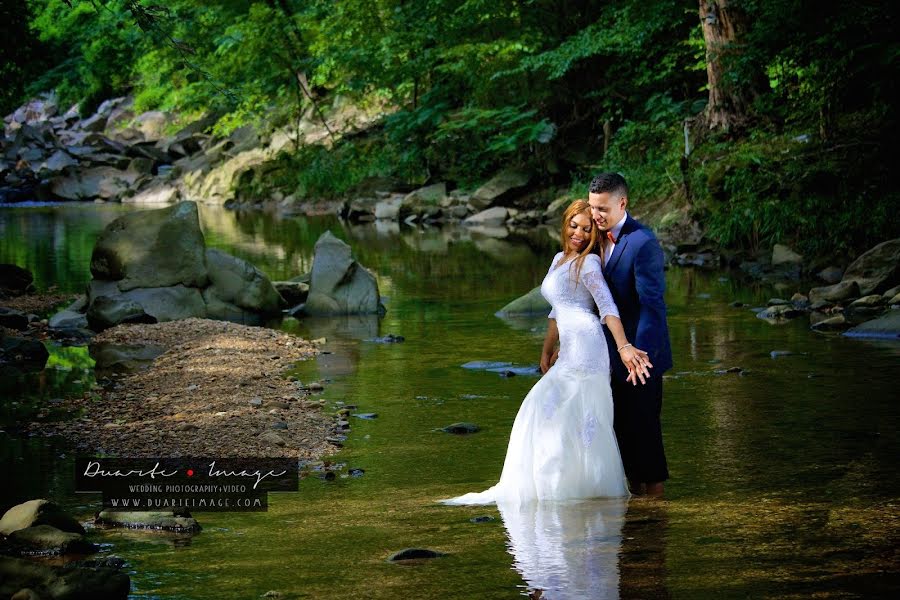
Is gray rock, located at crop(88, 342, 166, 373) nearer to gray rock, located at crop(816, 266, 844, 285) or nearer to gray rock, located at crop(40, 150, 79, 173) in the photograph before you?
gray rock, located at crop(816, 266, 844, 285)

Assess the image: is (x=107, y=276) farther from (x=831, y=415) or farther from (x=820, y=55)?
(x=820, y=55)

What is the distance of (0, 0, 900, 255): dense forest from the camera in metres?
19.1

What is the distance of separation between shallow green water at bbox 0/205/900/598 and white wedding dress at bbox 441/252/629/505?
19 cm

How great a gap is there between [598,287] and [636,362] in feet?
1.48

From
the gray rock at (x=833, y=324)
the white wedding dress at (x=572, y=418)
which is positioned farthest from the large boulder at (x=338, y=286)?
the white wedding dress at (x=572, y=418)

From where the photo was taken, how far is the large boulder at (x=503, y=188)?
34.9 m

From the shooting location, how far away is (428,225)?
3497 cm

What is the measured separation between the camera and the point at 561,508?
255 inches

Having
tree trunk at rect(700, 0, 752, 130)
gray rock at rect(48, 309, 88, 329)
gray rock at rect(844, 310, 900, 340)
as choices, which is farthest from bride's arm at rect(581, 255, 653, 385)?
tree trunk at rect(700, 0, 752, 130)

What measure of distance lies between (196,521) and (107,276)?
35.4 ft

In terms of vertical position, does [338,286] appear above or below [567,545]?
above

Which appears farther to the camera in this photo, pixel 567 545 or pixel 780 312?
pixel 780 312

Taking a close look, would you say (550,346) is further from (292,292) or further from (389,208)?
(389,208)

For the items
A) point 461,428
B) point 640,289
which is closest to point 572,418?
point 640,289
